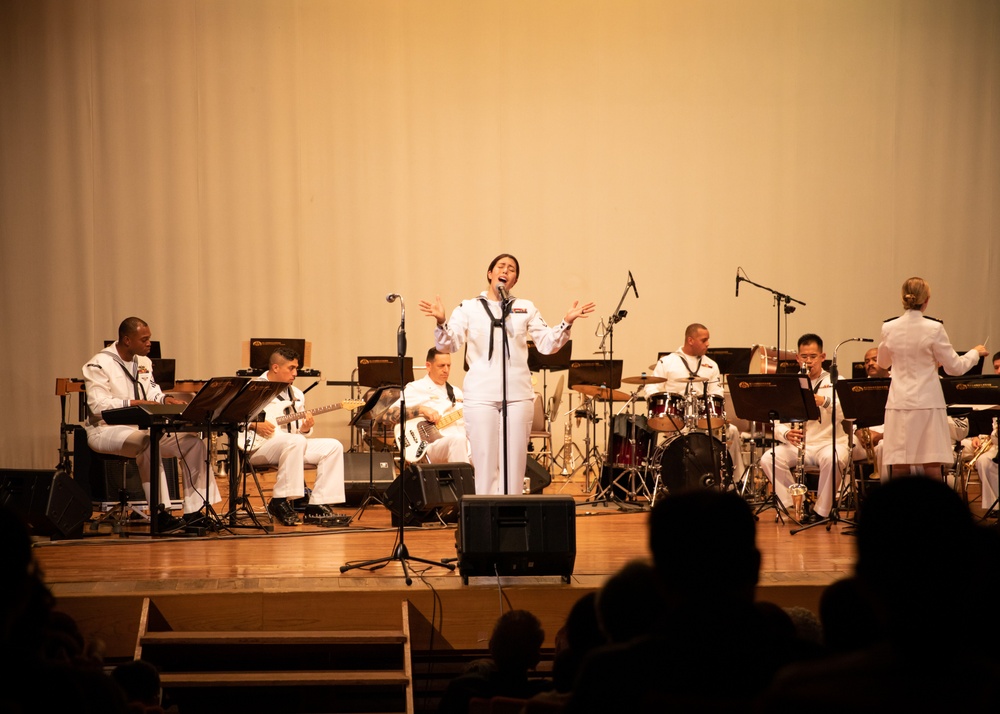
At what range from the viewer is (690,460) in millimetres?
8922

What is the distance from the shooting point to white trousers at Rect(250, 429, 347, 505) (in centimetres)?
822

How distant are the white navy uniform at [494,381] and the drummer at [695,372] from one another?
3255 millimetres

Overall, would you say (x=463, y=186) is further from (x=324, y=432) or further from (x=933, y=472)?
(x=933, y=472)

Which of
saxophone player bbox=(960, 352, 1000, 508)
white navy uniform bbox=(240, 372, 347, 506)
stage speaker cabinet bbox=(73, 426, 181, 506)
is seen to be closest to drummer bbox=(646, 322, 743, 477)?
saxophone player bbox=(960, 352, 1000, 508)

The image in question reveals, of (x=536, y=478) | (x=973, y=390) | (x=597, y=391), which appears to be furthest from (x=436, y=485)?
(x=973, y=390)

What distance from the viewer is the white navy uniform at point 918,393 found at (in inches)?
279

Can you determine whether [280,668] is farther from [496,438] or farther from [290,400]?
[290,400]

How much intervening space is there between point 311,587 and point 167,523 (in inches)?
108

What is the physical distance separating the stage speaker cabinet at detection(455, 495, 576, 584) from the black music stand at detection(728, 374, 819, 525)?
262 centimetres

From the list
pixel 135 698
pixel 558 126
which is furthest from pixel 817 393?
pixel 135 698

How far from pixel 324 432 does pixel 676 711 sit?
36.6ft

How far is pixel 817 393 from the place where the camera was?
873cm

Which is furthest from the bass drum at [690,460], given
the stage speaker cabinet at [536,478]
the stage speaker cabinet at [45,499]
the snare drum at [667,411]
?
the stage speaker cabinet at [45,499]

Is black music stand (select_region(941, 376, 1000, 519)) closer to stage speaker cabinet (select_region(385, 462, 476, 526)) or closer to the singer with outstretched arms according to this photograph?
the singer with outstretched arms
